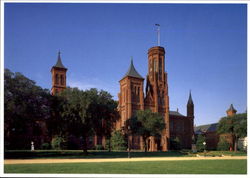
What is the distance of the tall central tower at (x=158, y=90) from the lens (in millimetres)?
46850

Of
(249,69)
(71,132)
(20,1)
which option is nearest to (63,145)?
(71,132)

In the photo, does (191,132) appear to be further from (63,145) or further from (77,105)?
(77,105)

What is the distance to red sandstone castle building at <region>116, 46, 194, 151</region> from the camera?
146ft

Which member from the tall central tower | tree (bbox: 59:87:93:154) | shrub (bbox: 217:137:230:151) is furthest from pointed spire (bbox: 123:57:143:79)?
tree (bbox: 59:87:93:154)

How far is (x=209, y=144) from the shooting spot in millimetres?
49656

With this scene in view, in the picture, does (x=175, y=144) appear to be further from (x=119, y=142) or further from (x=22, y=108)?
(x=22, y=108)

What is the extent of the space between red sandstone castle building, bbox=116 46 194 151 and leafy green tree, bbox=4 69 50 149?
20.3 meters

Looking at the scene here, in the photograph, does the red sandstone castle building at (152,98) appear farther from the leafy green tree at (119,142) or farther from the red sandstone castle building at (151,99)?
the leafy green tree at (119,142)

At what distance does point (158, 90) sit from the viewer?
48.7m

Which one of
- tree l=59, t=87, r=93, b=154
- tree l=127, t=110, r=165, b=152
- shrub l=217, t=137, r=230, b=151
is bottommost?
shrub l=217, t=137, r=230, b=151

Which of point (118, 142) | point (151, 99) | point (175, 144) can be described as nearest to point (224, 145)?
point (175, 144)

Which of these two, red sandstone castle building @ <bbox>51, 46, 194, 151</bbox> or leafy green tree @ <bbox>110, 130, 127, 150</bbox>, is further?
red sandstone castle building @ <bbox>51, 46, 194, 151</bbox>

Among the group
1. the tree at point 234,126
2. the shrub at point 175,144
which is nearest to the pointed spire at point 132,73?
the shrub at point 175,144

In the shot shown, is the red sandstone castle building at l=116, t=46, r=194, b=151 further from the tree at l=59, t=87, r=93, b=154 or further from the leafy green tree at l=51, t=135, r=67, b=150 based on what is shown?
the tree at l=59, t=87, r=93, b=154
